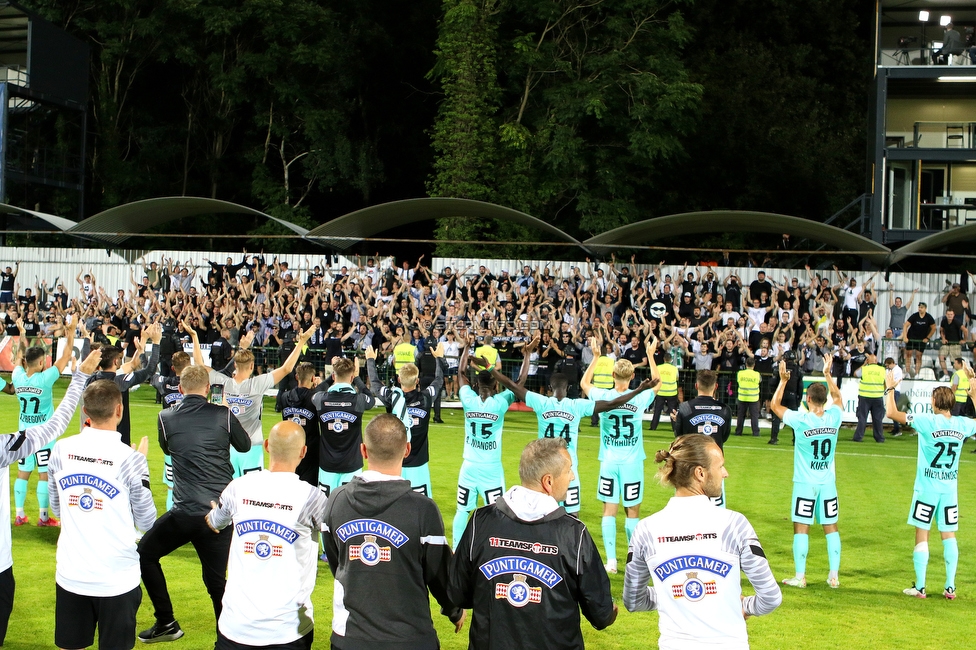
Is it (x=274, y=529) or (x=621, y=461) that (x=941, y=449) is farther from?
(x=274, y=529)

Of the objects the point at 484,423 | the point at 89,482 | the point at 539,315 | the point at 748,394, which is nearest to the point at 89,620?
the point at 89,482

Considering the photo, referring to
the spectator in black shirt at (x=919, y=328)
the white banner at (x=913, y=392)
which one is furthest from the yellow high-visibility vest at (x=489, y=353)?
the spectator in black shirt at (x=919, y=328)

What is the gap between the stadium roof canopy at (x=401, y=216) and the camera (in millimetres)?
23766

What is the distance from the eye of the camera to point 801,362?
916 inches

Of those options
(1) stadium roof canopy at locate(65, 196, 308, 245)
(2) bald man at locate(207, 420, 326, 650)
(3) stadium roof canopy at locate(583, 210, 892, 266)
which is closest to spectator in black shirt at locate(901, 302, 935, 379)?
(3) stadium roof canopy at locate(583, 210, 892, 266)

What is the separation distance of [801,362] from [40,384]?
705 inches

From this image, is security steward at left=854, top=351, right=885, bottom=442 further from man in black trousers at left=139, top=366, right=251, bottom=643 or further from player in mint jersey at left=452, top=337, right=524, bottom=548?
man in black trousers at left=139, top=366, right=251, bottom=643

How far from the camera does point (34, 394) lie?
1102 cm

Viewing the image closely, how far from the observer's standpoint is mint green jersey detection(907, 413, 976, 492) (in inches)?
367

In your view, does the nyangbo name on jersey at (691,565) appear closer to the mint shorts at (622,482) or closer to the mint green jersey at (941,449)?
the mint green jersey at (941,449)

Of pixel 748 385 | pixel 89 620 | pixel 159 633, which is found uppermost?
pixel 748 385

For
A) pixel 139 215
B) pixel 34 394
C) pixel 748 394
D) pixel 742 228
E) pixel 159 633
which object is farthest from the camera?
pixel 139 215

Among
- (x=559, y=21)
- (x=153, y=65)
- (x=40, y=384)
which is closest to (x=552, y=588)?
(x=40, y=384)

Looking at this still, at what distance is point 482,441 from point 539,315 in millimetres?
15075
